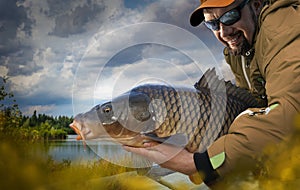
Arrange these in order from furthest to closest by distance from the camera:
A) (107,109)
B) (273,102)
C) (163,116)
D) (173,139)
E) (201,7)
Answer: (201,7), (107,109), (163,116), (173,139), (273,102)

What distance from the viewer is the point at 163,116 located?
1.30 m

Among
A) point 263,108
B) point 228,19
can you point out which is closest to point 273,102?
point 263,108

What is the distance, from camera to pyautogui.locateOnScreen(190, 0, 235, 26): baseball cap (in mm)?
1482

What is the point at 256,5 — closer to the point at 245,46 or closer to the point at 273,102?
the point at 245,46

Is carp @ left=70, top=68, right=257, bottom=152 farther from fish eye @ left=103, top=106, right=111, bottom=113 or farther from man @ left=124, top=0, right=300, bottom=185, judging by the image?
man @ left=124, top=0, right=300, bottom=185

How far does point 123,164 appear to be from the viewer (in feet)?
4.03

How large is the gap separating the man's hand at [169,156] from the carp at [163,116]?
0.08 metres

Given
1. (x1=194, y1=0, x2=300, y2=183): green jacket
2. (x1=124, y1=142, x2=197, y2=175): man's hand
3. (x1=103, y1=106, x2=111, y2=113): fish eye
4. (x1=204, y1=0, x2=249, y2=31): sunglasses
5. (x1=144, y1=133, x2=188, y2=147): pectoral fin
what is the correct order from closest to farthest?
(x1=194, y1=0, x2=300, y2=183): green jacket → (x1=124, y1=142, x2=197, y2=175): man's hand → (x1=144, y1=133, x2=188, y2=147): pectoral fin → (x1=103, y1=106, x2=111, y2=113): fish eye → (x1=204, y1=0, x2=249, y2=31): sunglasses

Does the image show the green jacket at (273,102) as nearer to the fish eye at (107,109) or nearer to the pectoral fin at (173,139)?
the pectoral fin at (173,139)

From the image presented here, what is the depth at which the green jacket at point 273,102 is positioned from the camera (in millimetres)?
827

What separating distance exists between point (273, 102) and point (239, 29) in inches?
30.3

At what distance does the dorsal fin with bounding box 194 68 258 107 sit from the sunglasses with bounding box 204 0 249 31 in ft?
0.75

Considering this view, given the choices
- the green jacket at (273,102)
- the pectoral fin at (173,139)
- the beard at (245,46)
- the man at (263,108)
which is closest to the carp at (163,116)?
the pectoral fin at (173,139)

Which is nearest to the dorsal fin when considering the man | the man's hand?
the man
